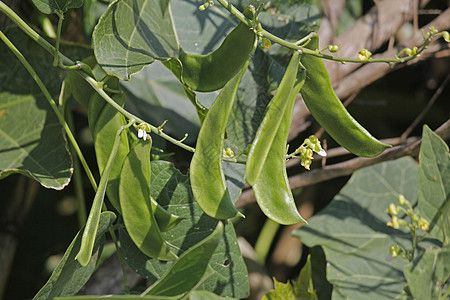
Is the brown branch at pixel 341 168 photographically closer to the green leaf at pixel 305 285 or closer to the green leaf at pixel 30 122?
the green leaf at pixel 305 285

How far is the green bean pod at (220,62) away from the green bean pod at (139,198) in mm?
104

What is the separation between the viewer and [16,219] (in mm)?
1101

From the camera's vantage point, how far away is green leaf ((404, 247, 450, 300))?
69cm

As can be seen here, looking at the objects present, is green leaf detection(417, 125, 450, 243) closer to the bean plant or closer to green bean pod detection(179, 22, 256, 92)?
the bean plant

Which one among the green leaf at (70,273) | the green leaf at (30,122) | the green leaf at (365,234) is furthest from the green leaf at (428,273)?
the green leaf at (30,122)

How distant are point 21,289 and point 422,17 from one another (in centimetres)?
117

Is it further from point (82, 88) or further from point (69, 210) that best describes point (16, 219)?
point (82, 88)

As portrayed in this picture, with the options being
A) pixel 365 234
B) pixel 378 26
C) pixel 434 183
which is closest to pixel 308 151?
pixel 434 183

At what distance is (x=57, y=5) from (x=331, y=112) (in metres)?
0.37

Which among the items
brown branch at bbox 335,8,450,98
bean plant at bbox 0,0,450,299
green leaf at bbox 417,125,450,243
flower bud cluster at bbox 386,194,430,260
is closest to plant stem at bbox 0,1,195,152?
bean plant at bbox 0,0,450,299

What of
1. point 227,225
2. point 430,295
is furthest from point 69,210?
point 430,295

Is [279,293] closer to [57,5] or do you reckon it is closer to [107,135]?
[107,135]

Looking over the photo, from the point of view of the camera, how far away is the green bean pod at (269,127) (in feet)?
1.66

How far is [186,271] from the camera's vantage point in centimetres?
55
